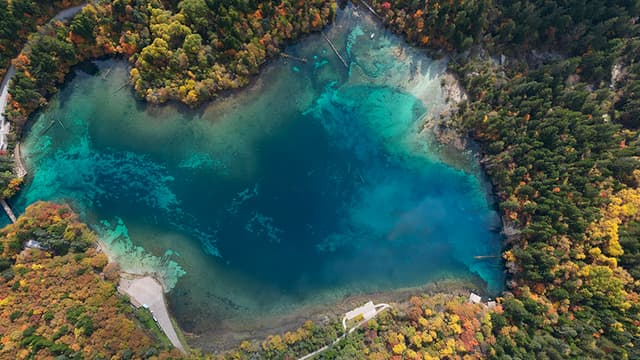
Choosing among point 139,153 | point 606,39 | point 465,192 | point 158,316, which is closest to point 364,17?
point 465,192

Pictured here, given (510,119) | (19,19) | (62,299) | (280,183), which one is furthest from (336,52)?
(62,299)

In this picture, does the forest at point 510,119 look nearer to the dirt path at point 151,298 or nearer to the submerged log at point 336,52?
the submerged log at point 336,52

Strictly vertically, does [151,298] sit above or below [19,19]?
below

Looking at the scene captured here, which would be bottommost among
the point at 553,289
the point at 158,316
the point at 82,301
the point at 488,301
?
the point at 158,316

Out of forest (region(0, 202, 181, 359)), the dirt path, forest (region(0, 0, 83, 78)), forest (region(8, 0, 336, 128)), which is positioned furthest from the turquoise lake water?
forest (region(0, 0, 83, 78))

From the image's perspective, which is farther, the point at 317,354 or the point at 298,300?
the point at 298,300

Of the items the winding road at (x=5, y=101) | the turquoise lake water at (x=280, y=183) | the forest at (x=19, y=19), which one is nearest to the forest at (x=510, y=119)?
the winding road at (x=5, y=101)

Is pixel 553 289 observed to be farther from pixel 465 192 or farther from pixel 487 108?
pixel 487 108

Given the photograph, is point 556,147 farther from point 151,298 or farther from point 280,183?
point 151,298
